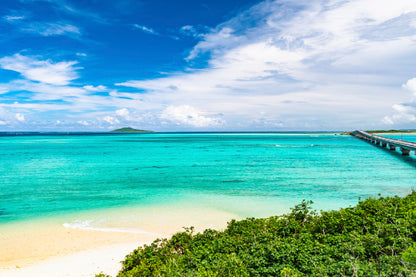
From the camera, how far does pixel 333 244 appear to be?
7887mm

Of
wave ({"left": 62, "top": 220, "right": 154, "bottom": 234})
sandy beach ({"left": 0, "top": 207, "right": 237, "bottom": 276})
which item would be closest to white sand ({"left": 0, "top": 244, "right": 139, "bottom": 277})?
sandy beach ({"left": 0, "top": 207, "right": 237, "bottom": 276})

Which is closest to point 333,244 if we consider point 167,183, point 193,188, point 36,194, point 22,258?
point 22,258

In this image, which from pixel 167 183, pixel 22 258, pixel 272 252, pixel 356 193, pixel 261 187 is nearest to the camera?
pixel 272 252

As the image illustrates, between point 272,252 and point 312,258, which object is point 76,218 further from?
point 312,258

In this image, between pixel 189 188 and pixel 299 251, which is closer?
pixel 299 251

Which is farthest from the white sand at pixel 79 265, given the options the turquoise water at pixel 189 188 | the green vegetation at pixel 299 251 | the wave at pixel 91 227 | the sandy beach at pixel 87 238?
the turquoise water at pixel 189 188

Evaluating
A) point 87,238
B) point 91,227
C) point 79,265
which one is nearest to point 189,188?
point 91,227

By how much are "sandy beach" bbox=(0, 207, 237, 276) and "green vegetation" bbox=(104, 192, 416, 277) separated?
2.32 metres

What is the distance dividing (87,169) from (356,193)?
2972cm

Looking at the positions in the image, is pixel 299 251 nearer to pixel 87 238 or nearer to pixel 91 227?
pixel 87 238

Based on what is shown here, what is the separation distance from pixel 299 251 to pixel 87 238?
30.7ft

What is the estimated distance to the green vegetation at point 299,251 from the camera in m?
6.11

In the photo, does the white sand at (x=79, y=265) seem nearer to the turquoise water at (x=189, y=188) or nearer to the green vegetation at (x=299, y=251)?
the green vegetation at (x=299, y=251)

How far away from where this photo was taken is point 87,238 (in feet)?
39.1
